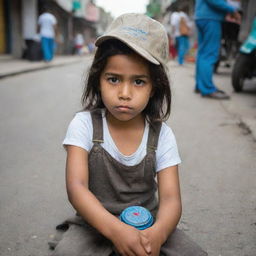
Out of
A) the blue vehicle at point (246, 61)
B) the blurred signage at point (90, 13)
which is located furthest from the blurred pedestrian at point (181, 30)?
the blurred signage at point (90, 13)

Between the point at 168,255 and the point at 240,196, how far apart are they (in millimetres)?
913

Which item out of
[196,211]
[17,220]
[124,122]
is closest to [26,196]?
[17,220]

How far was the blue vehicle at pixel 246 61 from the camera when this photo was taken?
5066mm

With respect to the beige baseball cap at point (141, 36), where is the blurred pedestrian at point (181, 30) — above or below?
below

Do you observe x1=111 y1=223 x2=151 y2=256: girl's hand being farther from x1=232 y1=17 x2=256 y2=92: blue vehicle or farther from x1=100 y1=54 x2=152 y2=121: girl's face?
x1=232 y1=17 x2=256 y2=92: blue vehicle

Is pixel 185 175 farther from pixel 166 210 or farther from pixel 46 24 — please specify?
pixel 46 24

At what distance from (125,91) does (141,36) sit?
0.23 m

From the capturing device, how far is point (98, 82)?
1594 mm

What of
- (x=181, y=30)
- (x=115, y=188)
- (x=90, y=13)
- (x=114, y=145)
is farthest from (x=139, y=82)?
(x=90, y=13)

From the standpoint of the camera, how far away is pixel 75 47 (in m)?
27.5

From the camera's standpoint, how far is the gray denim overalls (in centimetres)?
139

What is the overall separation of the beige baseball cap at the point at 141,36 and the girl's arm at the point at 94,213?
0.47 m

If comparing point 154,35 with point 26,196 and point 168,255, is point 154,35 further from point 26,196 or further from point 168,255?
point 26,196

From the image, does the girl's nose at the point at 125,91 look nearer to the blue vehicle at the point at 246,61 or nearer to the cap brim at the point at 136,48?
the cap brim at the point at 136,48
